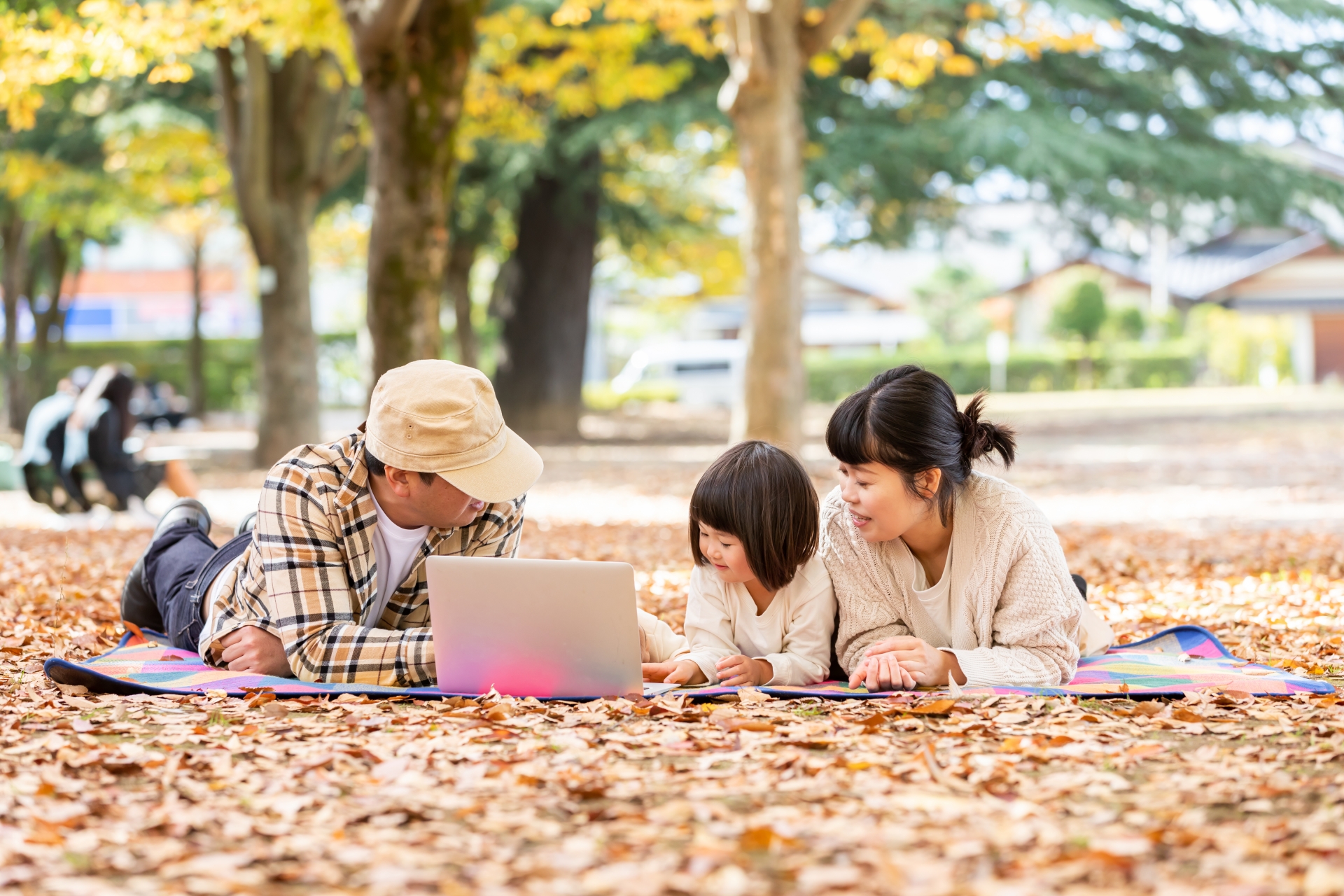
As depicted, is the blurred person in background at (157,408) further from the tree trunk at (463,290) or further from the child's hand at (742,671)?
the child's hand at (742,671)

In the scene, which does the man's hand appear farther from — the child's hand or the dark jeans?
the child's hand

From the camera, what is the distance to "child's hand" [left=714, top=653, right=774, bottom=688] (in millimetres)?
3801

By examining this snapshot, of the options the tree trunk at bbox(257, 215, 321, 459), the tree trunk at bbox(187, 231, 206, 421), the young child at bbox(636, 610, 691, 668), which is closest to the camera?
the young child at bbox(636, 610, 691, 668)

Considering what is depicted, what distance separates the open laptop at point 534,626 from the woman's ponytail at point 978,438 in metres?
1.04

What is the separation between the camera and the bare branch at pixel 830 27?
35.6ft

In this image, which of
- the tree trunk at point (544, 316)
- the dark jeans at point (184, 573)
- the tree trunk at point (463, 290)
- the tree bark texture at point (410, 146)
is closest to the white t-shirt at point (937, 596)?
the dark jeans at point (184, 573)

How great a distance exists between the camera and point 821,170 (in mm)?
15914

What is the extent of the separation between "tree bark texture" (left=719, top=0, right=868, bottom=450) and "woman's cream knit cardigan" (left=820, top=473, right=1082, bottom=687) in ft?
22.7

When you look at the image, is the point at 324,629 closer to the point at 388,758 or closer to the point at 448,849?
the point at 388,758

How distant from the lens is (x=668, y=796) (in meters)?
2.77

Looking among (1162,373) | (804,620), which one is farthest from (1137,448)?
(1162,373)

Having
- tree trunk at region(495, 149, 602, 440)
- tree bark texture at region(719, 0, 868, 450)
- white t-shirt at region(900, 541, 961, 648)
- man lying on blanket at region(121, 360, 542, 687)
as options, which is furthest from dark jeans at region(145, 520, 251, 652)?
tree trunk at region(495, 149, 602, 440)

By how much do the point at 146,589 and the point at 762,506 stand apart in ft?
7.63

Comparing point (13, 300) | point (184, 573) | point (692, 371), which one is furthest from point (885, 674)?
point (692, 371)
